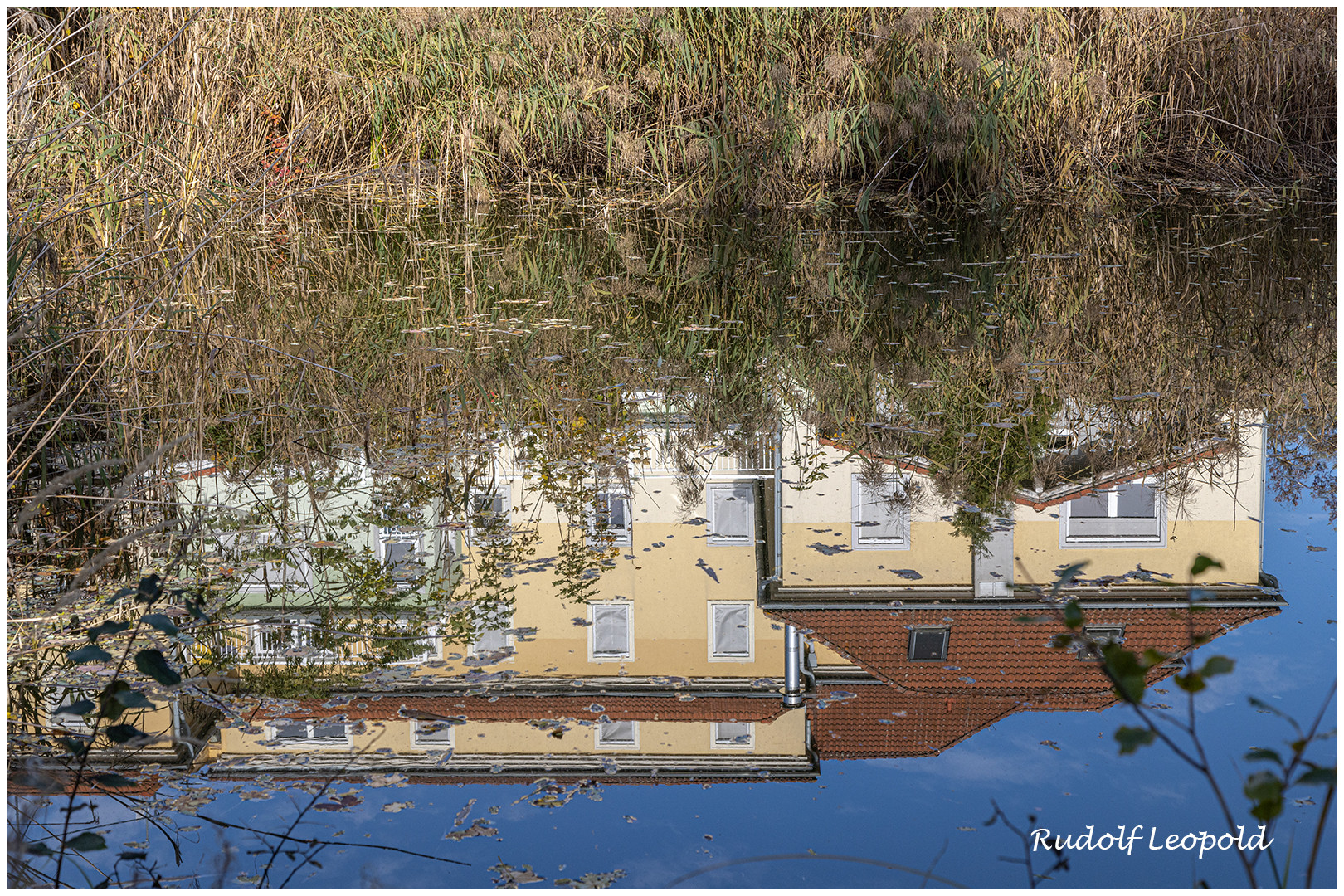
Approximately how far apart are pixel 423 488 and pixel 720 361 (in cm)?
230

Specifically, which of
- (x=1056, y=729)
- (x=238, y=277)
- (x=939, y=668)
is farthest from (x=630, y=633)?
(x=238, y=277)

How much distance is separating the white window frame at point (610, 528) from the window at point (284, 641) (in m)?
1.15

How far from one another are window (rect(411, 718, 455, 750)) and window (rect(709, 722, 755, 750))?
0.70 m

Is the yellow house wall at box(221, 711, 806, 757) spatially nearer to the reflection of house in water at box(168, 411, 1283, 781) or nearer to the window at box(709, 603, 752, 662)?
the reflection of house in water at box(168, 411, 1283, 781)

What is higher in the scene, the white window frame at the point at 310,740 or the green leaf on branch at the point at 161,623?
the green leaf on branch at the point at 161,623

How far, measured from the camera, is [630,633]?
3.91 meters

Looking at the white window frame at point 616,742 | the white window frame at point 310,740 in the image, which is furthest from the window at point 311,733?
the white window frame at point 616,742

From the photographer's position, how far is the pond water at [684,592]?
279cm

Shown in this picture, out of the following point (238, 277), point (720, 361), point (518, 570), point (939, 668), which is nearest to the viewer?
point (939, 668)

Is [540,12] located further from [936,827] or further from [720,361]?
[936,827]

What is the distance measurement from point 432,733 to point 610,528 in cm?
160

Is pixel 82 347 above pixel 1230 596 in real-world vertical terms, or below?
above

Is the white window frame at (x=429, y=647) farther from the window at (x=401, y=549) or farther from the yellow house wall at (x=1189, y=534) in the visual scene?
the yellow house wall at (x=1189, y=534)

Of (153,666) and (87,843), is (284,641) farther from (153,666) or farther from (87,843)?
(153,666)
